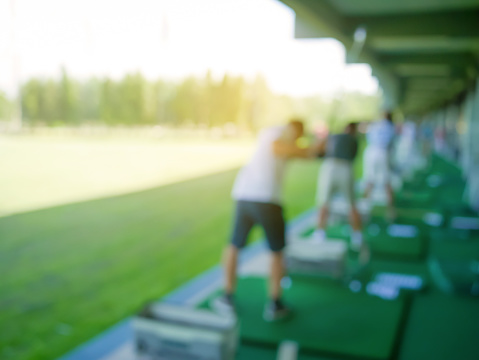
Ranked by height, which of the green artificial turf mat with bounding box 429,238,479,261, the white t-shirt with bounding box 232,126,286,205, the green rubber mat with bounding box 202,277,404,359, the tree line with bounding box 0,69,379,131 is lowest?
the green rubber mat with bounding box 202,277,404,359

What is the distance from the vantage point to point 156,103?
1377 centimetres

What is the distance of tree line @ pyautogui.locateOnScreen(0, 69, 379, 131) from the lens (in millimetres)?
4844

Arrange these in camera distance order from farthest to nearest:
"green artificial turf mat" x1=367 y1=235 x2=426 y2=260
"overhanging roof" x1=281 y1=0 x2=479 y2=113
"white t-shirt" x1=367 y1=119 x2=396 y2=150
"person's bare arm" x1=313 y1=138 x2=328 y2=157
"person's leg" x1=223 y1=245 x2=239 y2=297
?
1. "white t-shirt" x1=367 y1=119 x2=396 y2=150
2. "green artificial turf mat" x1=367 y1=235 x2=426 y2=260
3. "overhanging roof" x1=281 y1=0 x2=479 y2=113
4. "person's bare arm" x1=313 y1=138 x2=328 y2=157
5. "person's leg" x1=223 y1=245 x2=239 y2=297

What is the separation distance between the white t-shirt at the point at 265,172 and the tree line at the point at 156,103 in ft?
1.01

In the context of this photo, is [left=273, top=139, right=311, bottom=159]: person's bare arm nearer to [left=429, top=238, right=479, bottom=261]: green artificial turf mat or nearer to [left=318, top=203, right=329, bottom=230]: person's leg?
[left=318, top=203, right=329, bottom=230]: person's leg

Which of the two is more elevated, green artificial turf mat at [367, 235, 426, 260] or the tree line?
the tree line

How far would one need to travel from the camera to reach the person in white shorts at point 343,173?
178 inches

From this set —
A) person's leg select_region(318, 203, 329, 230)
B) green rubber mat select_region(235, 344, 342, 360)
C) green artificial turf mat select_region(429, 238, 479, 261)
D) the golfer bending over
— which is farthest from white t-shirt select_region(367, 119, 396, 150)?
green rubber mat select_region(235, 344, 342, 360)

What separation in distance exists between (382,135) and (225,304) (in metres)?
3.53

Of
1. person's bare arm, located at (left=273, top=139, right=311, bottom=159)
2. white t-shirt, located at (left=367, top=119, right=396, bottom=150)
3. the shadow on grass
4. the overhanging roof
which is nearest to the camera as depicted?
person's bare arm, located at (left=273, top=139, right=311, bottom=159)

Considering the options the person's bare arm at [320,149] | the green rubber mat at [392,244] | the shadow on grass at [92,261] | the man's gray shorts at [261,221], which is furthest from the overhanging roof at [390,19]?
the shadow on grass at [92,261]

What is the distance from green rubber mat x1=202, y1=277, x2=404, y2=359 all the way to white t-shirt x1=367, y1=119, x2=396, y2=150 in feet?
8.90

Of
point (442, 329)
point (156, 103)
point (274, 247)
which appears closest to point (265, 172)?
point (274, 247)

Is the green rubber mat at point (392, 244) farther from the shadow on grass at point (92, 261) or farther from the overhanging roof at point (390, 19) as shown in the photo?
the overhanging roof at point (390, 19)
